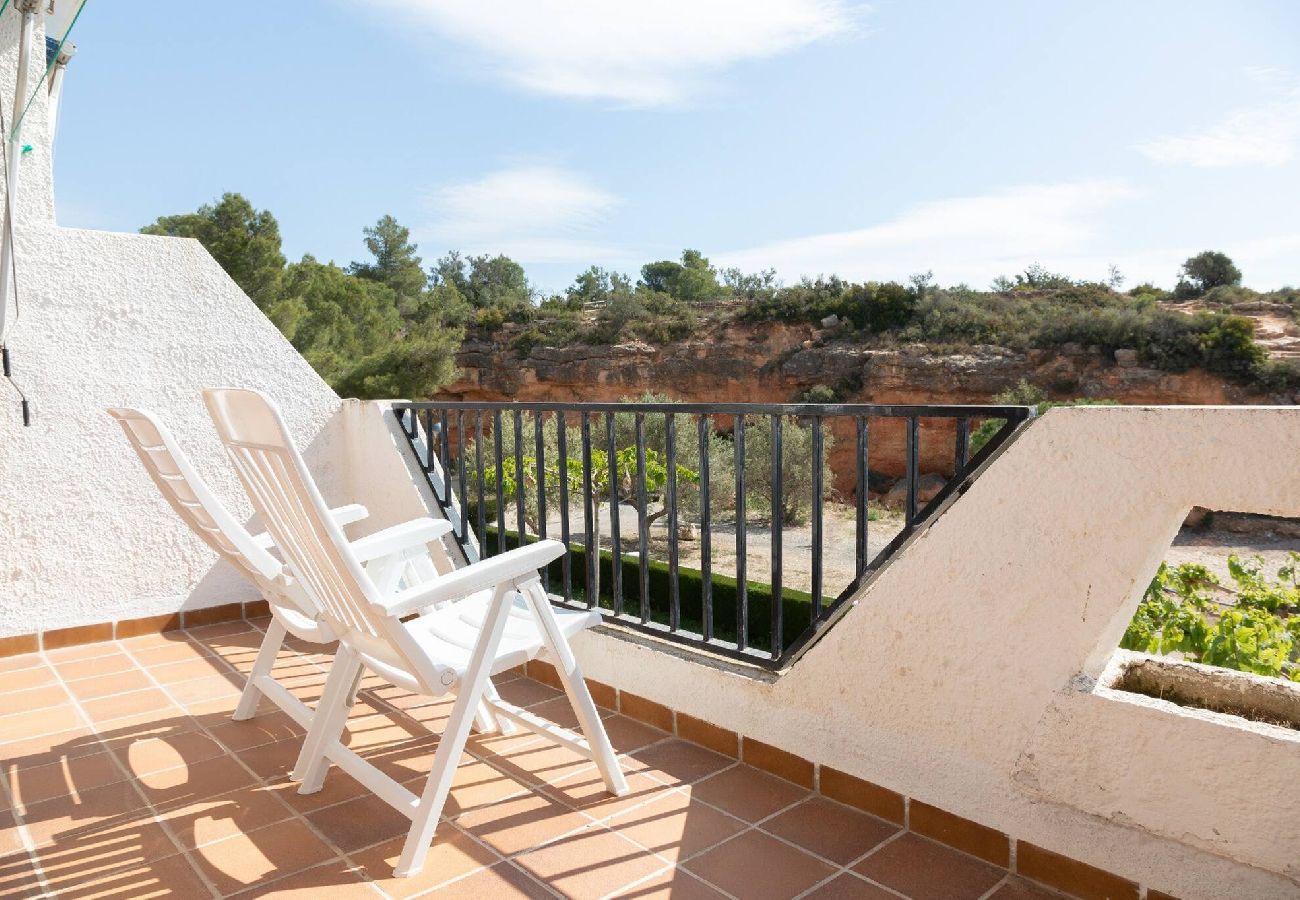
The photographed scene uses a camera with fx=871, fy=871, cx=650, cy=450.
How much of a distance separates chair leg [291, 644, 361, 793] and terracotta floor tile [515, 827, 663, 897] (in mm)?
576

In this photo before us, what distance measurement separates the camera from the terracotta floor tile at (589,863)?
67.6 inches

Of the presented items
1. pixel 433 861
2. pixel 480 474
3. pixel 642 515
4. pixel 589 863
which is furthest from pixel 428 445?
pixel 589 863

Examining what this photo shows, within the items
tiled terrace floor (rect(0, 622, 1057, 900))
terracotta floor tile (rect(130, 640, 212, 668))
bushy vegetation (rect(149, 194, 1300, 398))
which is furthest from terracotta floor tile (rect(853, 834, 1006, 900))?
bushy vegetation (rect(149, 194, 1300, 398))

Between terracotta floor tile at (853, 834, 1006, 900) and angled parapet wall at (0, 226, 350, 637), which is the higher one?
angled parapet wall at (0, 226, 350, 637)

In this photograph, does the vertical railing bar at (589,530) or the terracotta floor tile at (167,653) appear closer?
the vertical railing bar at (589,530)

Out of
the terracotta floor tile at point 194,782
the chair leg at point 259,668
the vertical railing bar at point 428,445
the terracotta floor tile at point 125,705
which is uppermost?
the vertical railing bar at point 428,445

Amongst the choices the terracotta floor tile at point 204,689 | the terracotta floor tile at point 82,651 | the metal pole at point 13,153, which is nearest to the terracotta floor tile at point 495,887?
the terracotta floor tile at point 204,689

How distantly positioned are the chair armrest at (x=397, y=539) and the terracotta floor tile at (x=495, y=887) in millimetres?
826

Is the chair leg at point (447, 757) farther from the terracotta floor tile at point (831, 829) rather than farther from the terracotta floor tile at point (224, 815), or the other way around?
the terracotta floor tile at point (831, 829)

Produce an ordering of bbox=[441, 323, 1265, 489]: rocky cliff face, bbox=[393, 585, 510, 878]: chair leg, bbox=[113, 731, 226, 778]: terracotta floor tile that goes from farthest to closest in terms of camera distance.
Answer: bbox=[441, 323, 1265, 489]: rocky cliff face
bbox=[113, 731, 226, 778]: terracotta floor tile
bbox=[393, 585, 510, 878]: chair leg

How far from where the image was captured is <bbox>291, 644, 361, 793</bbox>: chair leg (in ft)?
6.80

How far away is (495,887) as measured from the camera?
171 centimetres

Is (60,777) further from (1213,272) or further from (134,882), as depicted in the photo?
(1213,272)

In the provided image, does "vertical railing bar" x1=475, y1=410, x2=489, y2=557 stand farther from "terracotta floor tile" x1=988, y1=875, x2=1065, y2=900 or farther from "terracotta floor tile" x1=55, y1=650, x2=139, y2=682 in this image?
"terracotta floor tile" x1=988, y1=875, x2=1065, y2=900
